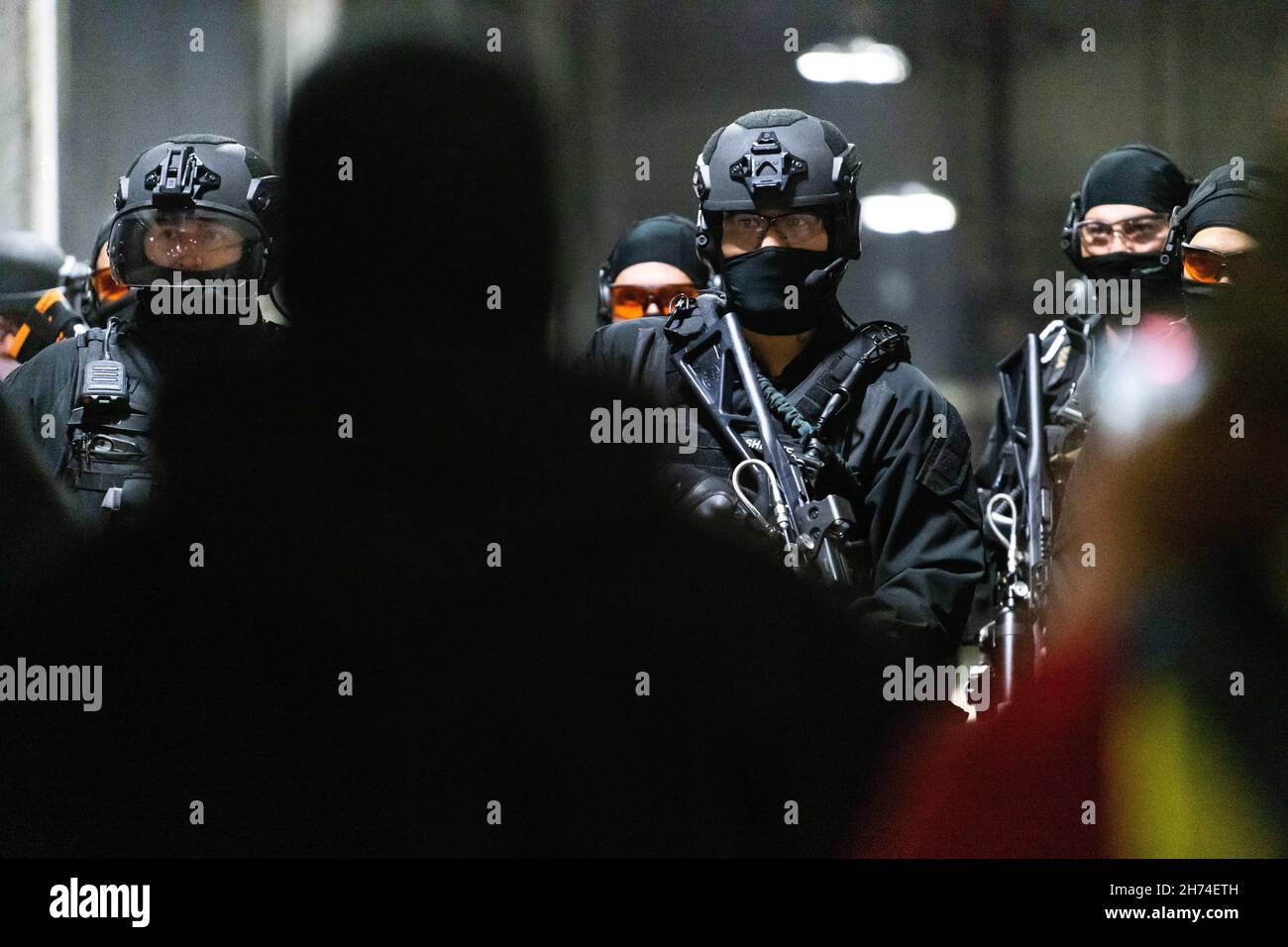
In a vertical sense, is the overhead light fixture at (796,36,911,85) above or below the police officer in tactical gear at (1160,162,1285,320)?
above

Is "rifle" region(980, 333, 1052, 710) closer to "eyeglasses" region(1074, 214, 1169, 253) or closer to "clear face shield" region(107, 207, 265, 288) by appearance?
"eyeglasses" region(1074, 214, 1169, 253)

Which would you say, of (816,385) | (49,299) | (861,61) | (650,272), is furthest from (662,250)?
(816,385)

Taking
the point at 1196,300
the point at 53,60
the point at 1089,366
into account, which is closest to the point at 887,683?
the point at 1196,300

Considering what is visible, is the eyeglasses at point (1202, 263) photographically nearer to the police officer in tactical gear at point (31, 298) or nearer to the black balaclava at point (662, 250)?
the black balaclava at point (662, 250)

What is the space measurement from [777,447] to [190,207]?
1.48 meters

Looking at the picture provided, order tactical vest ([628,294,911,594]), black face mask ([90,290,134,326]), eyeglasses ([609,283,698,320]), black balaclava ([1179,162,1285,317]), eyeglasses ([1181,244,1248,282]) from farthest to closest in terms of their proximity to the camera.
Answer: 1. eyeglasses ([609,283,698,320])
2. black face mask ([90,290,134,326])
3. eyeglasses ([1181,244,1248,282])
4. tactical vest ([628,294,911,594])
5. black balaclava ([1179,162,1285,317])

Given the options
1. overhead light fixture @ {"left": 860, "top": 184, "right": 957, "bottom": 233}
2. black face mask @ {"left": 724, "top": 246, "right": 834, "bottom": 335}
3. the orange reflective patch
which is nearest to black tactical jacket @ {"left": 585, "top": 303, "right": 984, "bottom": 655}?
black face mask @ {"left": 724, "top": 246, "right": 834, "bottom": 335}

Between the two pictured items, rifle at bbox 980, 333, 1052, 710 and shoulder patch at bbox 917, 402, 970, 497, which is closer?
shoulder patch at bbox 917, 402, 970, 497

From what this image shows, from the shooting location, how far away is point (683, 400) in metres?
3.59

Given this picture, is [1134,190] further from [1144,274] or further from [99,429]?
[99,429]

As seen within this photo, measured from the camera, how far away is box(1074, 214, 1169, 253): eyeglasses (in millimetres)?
5344

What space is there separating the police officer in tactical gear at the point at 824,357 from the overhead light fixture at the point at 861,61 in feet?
11.0

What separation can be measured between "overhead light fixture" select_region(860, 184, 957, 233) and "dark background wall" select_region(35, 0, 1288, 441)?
0.11m

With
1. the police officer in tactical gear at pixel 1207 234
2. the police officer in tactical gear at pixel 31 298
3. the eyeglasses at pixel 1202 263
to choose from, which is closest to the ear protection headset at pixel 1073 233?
the police officer in tactical gear at pixel 1207 234
